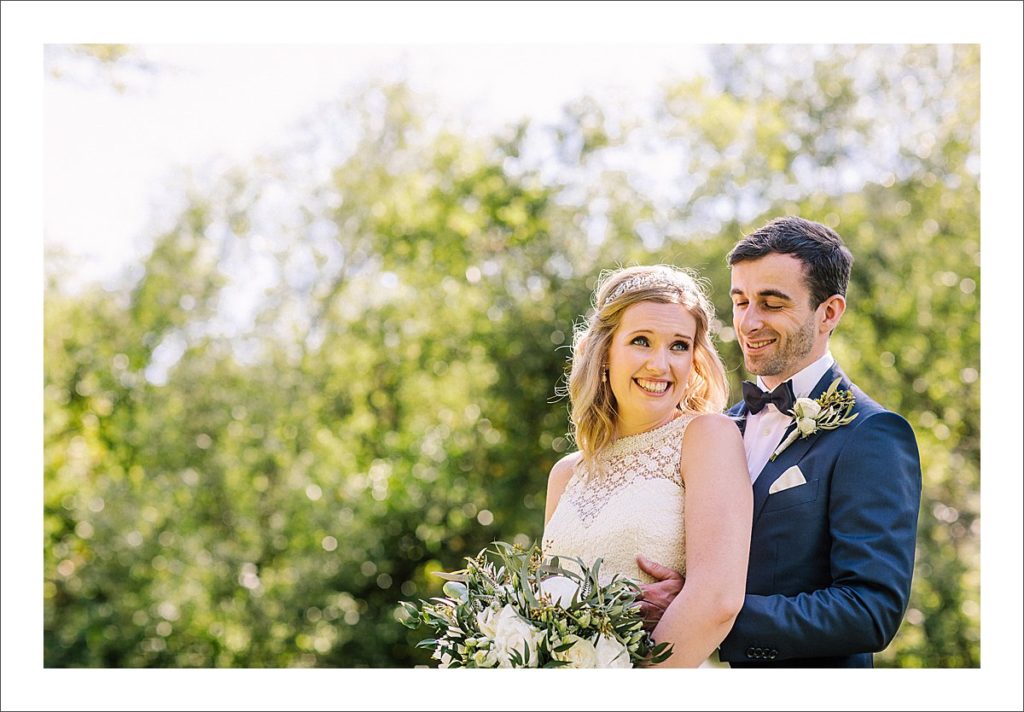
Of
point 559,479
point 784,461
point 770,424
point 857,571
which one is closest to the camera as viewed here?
point 857,571

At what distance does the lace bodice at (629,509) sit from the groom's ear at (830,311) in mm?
443

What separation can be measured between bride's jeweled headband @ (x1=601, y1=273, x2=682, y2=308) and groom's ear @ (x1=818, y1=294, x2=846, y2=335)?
39cm

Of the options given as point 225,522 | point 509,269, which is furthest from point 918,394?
point 225,522

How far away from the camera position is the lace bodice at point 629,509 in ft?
8.69

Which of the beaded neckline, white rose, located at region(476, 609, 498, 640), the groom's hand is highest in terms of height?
the beaded neckline

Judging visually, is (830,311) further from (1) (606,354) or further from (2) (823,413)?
(1) (606,354)

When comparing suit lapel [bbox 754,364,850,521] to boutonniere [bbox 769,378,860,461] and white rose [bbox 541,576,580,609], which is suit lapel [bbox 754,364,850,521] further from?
white rose [bbox 541,576,580,609]

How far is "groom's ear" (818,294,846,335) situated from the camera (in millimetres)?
2826

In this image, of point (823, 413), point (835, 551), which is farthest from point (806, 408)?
point (835, 551)

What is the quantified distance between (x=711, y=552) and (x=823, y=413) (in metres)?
0.48

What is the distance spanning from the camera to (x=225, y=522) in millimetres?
8766

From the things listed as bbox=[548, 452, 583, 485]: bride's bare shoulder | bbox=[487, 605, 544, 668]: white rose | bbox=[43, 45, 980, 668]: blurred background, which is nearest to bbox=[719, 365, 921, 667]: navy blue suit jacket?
bbox=[487, 605, 544, 668]: white rose

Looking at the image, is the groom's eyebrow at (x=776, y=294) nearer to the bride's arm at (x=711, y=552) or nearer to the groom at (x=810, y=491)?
the groom at (x=810, y=491)

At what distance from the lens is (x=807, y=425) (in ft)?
8.73
